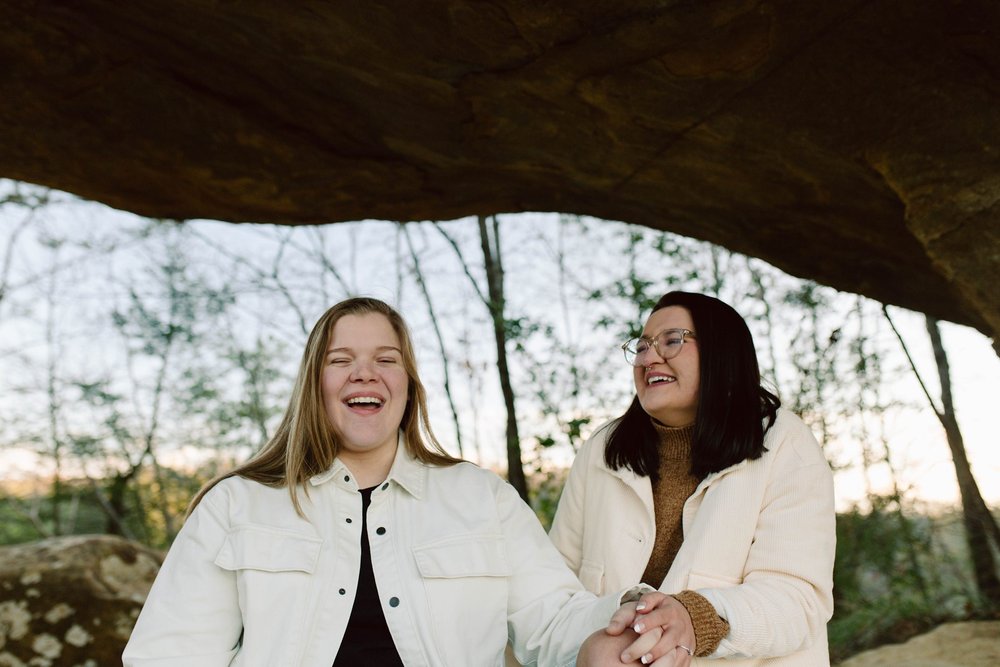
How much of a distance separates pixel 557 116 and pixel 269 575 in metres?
2.33

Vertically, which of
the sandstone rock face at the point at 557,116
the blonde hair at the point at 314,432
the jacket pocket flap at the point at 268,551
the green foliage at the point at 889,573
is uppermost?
the sandstone rock face at the point at 557,116

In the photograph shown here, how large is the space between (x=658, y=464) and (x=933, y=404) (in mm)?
3249

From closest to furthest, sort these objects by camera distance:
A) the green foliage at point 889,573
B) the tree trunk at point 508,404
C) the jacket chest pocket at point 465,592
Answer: the jacket chest pocket at point 465,592, the green foliage at point 889,573, the tree trunk at point 508,404

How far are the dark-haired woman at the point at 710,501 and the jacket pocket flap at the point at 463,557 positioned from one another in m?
0.50

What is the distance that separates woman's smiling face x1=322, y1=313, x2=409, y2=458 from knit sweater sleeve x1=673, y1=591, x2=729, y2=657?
0.92 metres

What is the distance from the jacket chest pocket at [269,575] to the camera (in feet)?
7.06

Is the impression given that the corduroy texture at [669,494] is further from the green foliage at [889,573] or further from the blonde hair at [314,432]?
the green foliage at [889,573]

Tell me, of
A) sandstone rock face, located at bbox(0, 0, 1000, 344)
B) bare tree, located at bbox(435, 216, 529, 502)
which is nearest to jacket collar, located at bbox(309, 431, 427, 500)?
sandstone rock face, located at bbox(0, 0, 1000, 344)

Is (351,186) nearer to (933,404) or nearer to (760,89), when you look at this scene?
(760,89)

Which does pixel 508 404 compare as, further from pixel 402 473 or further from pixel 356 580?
pixel 356 580

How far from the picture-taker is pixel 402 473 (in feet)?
8.18

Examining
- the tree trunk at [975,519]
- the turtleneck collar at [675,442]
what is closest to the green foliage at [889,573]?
the tree trunk at [975,519]

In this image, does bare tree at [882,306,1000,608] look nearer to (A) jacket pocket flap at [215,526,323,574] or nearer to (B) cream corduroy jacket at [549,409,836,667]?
(B) cream corduroy jacket at [549,409,836,667]

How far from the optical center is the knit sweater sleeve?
2.10m
